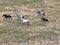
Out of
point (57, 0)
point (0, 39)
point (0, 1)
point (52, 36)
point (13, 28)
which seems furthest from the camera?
point (57, 0)

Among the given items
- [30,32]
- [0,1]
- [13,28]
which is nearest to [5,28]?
[13,28]

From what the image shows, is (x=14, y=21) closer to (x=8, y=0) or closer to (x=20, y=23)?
(x=20, y=23)

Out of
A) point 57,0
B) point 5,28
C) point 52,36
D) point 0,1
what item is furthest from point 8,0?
point 52,36

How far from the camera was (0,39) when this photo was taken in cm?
2230

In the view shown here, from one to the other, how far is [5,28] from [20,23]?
299 cm

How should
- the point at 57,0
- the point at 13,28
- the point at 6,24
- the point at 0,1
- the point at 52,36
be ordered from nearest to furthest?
the point at 52,36
the point at 13,28
the point at 6,24
the point at 0,1
the point at 57,0

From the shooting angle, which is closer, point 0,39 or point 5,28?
point 0,39

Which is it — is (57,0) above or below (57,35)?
below

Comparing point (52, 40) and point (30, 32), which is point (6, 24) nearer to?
point (30, 32)

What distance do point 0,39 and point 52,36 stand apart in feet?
15.4

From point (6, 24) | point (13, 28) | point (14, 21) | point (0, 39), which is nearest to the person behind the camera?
point (0, 39)

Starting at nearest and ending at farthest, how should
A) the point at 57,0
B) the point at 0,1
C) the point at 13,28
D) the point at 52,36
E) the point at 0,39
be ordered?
the point at 0,39, the point at 52,36, the point at 13,28, the point at 0,1, the point at 57,0

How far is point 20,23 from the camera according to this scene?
96.0 ft

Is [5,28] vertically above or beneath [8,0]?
above
